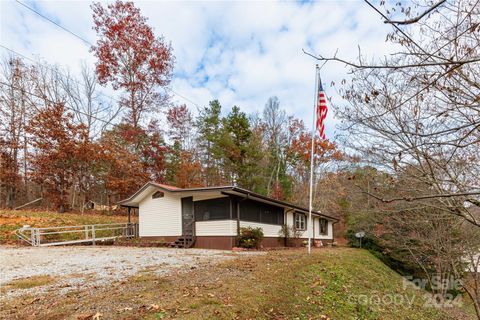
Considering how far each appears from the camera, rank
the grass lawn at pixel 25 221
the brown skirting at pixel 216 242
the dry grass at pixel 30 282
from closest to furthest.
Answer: the dry grass at pixel 30 282 → the brown skirting at pixel 216 242 → the grass lawn at pixel 25 221

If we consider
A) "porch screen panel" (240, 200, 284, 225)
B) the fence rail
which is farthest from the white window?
the fence rail

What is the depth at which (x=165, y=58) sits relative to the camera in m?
25.1

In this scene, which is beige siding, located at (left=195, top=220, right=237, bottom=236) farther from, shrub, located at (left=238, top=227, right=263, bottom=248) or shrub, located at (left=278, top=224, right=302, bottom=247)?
shrub, located at (left=278, top=224, right=302, bottom=247)

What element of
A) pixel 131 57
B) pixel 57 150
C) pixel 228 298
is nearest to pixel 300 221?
pixel 228 298

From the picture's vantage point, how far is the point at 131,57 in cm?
2423

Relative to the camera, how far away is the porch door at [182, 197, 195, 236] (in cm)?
1502

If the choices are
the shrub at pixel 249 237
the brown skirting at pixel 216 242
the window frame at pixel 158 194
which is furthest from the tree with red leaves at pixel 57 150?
the shrub at pixel 249 237

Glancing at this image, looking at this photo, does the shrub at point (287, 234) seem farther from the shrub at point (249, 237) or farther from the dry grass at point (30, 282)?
the dry grass at point (30, 282)

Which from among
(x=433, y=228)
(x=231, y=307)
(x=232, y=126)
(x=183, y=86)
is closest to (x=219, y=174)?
(x=232, y=126)

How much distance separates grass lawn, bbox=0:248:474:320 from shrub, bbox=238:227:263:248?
5.55 m

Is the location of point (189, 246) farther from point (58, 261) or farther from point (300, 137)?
point (300, 137)

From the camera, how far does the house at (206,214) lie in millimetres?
13766

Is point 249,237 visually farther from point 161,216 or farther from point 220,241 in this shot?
point 161,216

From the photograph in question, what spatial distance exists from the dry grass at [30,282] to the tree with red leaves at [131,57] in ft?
62.7
